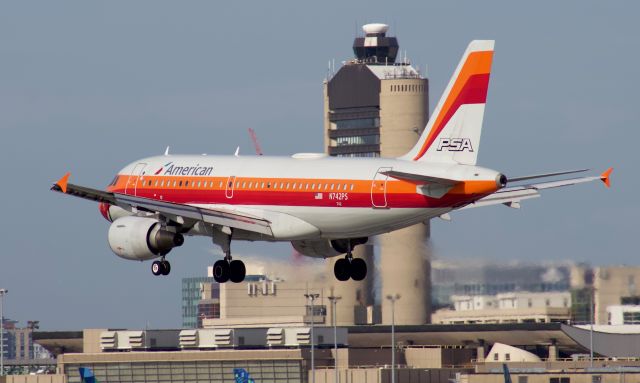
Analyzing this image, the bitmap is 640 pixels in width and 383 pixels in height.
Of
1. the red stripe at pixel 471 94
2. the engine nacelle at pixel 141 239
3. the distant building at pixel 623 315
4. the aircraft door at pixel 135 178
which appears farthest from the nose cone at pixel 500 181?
the distant building at pixel 623 315

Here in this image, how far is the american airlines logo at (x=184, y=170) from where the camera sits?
9719cm

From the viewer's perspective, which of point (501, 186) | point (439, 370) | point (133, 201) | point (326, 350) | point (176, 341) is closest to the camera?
point (501, 186)

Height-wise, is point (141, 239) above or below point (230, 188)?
below

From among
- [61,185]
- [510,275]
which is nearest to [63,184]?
[61,185]

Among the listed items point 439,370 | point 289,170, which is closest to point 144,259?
point 289,170

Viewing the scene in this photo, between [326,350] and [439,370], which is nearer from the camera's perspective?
[439,370]

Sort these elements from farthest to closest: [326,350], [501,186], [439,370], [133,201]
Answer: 1. [326,350]
2. [439,370]
3. [133,201]
4. [501,186]

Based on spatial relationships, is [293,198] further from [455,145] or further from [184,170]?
[455,145]

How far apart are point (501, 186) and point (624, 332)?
4250 inches

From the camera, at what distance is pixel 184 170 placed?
98250 millimetres

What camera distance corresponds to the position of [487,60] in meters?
89.0

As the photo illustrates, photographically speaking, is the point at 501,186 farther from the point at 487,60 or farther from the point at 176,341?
the point at 176,341

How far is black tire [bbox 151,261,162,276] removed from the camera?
95.2 meters

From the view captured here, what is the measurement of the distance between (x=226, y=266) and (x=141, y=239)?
16.2ft
